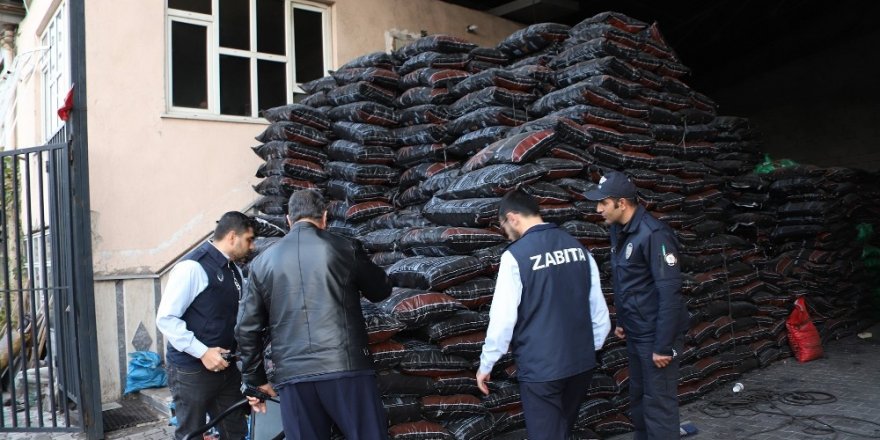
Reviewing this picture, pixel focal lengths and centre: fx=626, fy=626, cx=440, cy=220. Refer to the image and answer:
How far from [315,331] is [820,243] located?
6878 mm

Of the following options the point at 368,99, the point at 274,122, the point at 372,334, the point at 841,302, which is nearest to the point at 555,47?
the point at 368,99

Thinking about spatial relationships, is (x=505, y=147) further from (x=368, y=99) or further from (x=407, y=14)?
(x=407, y=14)

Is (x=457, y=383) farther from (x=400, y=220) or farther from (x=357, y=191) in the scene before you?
(x=357, y=191)

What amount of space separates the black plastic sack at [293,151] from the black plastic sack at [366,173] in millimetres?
453

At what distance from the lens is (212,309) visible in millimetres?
3736

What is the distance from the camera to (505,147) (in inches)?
177

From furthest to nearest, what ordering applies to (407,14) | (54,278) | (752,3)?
(752,3)
(407,14)
(54,278)

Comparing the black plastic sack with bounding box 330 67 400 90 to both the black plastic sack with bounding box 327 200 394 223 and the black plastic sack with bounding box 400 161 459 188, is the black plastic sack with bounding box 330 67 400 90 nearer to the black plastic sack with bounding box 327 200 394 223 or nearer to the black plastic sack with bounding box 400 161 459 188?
the black plastic sack with bounding box 400 161 459 188

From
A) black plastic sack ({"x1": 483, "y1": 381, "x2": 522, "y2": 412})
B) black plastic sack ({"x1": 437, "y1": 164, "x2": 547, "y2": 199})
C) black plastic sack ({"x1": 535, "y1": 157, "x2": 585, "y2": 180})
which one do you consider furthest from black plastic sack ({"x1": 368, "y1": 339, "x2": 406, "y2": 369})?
black plastic sack ({"x1": 535, "y1": 157, "x2": 585, "y2": 180})

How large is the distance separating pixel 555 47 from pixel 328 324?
4.07 metres

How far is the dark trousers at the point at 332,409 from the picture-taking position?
2.89 metres

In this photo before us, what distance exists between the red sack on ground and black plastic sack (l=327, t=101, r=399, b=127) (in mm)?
4628

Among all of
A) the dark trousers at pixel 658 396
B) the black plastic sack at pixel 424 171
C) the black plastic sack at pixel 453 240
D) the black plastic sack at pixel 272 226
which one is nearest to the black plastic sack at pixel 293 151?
the black plastic sack at pixel 272 226

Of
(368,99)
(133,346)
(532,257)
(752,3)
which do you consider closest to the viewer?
(532,257)
